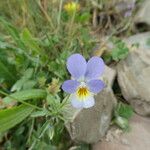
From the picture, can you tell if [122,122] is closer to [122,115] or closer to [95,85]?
[122,115]

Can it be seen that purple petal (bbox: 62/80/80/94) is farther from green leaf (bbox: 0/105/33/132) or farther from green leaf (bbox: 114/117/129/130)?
green leaf (bbox: 114/117/129/130)

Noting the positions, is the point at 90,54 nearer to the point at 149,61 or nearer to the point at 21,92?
the point at 149,61

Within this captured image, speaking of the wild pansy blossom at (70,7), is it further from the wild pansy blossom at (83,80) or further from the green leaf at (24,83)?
the wild pansy blossom at (83,80)

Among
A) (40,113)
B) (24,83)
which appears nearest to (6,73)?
(24,83)

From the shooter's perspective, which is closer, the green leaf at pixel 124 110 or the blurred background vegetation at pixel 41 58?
the blurred background vegetation at pixel 41 58

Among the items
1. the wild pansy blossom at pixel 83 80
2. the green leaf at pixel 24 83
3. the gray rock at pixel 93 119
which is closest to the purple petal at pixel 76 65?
the wild pansy blossom at pixel 83 80

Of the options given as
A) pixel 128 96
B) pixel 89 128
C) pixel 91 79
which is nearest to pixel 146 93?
pixel 128 96

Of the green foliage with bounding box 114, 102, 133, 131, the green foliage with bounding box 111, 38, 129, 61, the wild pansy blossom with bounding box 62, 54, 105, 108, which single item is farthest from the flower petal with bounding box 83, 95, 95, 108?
the green foliage with bounding box 111, 38, 129, 61
